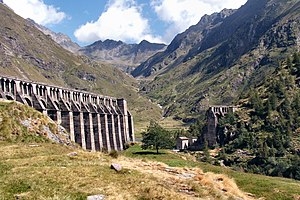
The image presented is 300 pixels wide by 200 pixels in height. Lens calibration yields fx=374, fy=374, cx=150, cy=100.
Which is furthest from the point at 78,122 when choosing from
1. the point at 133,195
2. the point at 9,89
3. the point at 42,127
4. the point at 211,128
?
the point at 211,128

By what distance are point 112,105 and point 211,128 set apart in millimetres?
59559

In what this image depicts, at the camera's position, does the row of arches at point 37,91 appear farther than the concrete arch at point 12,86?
No

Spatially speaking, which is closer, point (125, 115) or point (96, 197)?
point (96, 197)

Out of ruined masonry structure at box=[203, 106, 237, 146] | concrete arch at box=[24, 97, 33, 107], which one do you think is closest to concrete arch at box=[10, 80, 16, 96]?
concrete arch at box=[24, 97, 33, 107]

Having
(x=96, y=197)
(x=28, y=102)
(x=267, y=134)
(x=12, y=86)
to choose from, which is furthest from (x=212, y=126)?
(x=96, y=197)

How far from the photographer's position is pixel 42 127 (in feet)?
195

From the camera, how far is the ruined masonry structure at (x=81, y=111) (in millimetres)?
91625

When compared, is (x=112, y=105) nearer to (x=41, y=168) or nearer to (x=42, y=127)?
(x=42, y=127)

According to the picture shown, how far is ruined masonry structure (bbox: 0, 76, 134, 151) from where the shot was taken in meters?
91.6

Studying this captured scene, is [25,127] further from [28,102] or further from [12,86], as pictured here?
[12,86]

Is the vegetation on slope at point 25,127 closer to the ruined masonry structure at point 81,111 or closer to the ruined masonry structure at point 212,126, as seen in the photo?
the ruined masonry structure at point 81,111

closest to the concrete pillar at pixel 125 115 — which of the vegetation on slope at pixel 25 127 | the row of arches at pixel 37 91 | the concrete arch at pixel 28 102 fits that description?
the row of arches at pixel 37 91

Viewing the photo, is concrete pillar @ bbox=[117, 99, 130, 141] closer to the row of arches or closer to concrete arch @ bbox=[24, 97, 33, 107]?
the row of arches

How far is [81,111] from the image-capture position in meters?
114
